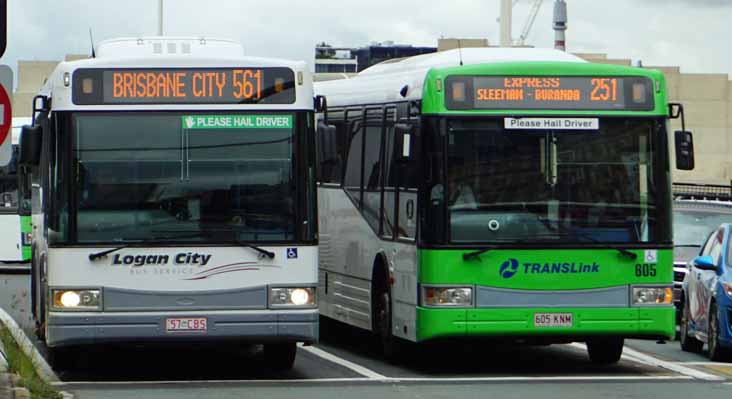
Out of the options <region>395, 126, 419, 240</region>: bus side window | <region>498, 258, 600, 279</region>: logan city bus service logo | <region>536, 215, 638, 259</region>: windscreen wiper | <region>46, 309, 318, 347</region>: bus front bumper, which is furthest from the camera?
<region>395, 126, 419, 240</region>: bus side window

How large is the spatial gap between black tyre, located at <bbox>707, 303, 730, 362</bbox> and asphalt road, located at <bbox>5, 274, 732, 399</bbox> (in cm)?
19

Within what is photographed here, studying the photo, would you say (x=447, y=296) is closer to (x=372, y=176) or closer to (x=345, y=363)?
(x=345, y=363)

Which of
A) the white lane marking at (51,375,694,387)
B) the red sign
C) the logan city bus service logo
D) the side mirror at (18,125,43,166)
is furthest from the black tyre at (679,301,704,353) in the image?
the red sign

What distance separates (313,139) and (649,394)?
3.62 m

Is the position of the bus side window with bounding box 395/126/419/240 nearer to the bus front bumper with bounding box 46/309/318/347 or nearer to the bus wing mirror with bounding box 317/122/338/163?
the bus wing mirror with bounding box 317/122/338/163

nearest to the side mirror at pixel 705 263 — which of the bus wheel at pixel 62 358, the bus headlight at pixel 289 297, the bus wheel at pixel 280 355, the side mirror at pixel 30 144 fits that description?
the bus wheel at pixel 280 355

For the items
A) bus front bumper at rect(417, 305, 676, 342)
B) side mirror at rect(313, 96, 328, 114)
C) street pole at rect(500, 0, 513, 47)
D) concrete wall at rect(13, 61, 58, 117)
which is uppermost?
concrete wall at rect(13, 61, 58, 117)

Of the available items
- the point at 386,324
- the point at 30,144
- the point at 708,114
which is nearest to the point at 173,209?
Result: the point at 30,144

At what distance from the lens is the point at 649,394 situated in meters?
14.3

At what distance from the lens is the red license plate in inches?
580

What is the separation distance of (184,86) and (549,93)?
343 cm

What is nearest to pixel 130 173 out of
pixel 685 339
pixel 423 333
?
pixel 423 333

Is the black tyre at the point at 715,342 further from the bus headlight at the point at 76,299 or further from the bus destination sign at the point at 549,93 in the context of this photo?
the bus headlight at the point at 76,299

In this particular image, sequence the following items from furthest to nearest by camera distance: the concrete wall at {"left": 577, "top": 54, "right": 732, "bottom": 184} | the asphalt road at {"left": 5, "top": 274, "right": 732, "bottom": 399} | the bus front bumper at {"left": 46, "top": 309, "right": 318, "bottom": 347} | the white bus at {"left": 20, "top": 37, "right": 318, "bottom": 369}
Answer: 1. the concrete wall at {"left": 577, "top": 54, "right": 732, "bottom": 184}
2. the white bus at {"left": 20, "top": 37, "right": 318, "bottom": 369}
3. the bus front bumper at {"left": 46, "top": 309, "right": 318, "bottom": 347}
4. the asphalt road at {"left": 5, "top": 274, "right": 732, "bottom": 399}
